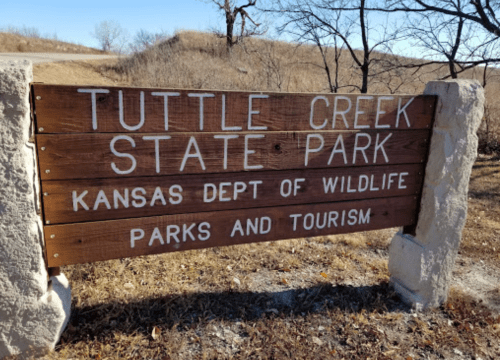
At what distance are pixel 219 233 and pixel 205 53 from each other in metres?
19.5

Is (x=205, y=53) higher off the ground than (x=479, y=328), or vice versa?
(x=205, y=53)

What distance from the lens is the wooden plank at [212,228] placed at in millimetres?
2238

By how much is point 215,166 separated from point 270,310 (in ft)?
4.19

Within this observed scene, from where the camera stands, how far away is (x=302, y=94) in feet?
8.25

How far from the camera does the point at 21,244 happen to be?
203cm

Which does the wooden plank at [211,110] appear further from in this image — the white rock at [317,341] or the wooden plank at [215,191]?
the white rock at [317,341]

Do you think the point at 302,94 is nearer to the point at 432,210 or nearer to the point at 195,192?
the point at 195,192

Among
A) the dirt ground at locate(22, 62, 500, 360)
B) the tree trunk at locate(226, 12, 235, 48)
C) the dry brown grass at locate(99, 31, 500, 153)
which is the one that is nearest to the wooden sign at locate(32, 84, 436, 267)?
the dirt ground at locate(22, 62, 500, 360)

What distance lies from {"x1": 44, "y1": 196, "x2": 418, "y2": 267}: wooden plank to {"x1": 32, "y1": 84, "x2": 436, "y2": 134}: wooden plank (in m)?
0.58

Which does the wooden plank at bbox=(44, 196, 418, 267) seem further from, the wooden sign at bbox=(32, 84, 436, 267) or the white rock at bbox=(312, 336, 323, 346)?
the white rock at bbox=(312, 336, 323, 346)

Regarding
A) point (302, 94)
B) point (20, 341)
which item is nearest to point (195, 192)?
point (302, 94)

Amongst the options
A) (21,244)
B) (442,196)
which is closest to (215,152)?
(21,244)

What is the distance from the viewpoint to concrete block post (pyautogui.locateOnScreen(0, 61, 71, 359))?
1.88 metres

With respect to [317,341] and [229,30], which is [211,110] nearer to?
[317,341]
